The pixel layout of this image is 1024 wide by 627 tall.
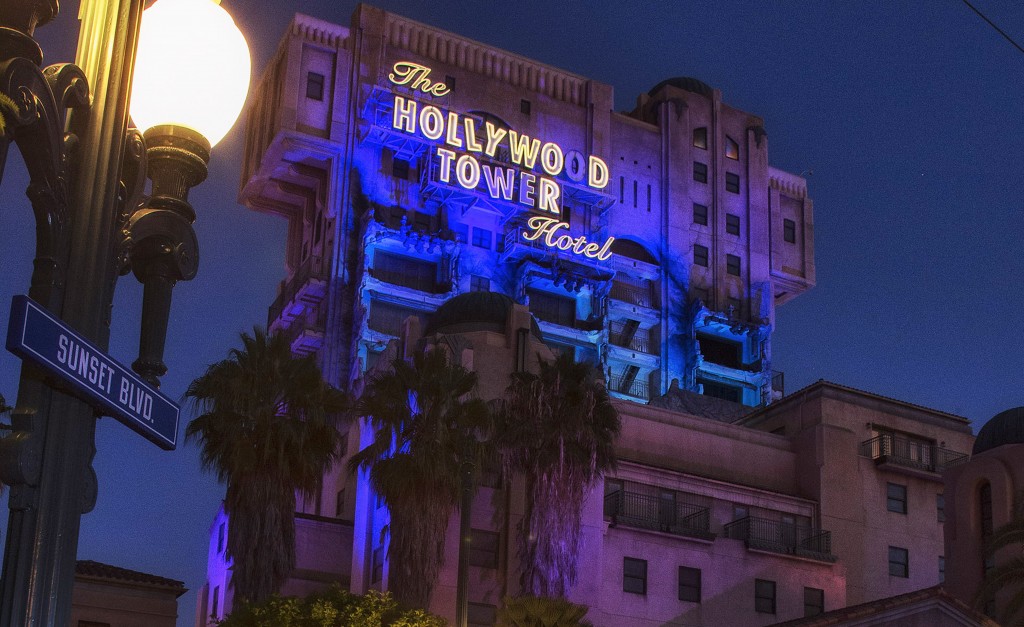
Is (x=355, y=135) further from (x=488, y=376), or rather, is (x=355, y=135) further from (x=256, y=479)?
(x=256, y=479)

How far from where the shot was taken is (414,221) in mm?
98438

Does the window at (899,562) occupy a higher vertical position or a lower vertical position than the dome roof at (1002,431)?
lower

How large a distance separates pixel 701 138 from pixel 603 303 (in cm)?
2010

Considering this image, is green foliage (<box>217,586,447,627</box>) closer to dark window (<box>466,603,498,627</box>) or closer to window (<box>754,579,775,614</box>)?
dark window (<box>466,603,498,627</box>)

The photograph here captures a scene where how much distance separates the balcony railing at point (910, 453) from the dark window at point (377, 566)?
2871cm

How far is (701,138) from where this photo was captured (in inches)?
4530

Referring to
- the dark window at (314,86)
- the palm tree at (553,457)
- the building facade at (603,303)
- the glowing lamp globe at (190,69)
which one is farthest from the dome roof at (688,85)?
the glowing lamp globe at (190,69)

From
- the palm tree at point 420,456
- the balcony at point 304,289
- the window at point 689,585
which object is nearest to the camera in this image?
the palm tree at point 420,456

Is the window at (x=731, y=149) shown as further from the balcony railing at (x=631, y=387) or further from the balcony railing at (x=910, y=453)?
the balcony railing at (x=910, y=453)

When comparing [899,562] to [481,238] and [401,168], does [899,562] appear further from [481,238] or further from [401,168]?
[401,168]


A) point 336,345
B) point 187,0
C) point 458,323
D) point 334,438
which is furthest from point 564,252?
point 187,0

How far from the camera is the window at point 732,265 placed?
112062 millimetres

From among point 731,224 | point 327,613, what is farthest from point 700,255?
point 327,613

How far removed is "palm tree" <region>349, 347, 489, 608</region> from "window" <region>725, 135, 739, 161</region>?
216 feet
